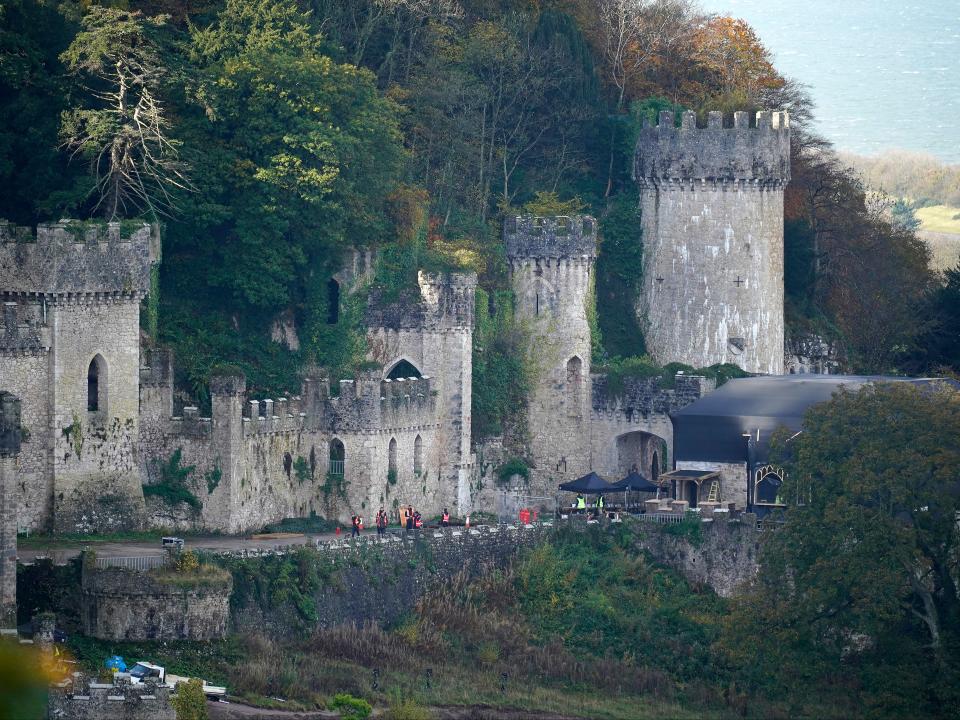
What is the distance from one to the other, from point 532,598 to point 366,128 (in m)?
14.5

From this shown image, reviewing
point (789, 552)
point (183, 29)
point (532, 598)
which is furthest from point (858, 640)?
point (183, 29)

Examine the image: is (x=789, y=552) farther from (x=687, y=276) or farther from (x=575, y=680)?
(x=687, y=276)

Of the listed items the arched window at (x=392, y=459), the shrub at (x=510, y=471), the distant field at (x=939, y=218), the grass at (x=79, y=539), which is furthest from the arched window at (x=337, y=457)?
the distant field at (x=939, y=218)

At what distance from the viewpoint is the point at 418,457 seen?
7881 centimetres

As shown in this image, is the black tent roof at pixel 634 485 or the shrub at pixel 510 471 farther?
the shrub at pixel 510 471

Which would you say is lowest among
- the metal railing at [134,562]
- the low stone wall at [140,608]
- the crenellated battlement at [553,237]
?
the low stone wall at [140,608]

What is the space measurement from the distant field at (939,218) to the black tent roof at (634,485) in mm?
77441

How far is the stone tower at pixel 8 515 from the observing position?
62.0 m

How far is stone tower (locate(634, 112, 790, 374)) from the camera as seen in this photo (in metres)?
86.1

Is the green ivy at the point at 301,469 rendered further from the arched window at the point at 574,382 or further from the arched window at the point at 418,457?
the arched window at the point at 574,382

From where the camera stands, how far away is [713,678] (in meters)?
69.1

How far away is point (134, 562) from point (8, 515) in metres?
4.36

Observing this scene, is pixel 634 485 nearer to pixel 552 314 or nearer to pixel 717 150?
pixel 552 314

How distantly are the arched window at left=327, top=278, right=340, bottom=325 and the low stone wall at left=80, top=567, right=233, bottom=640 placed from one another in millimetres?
16166
